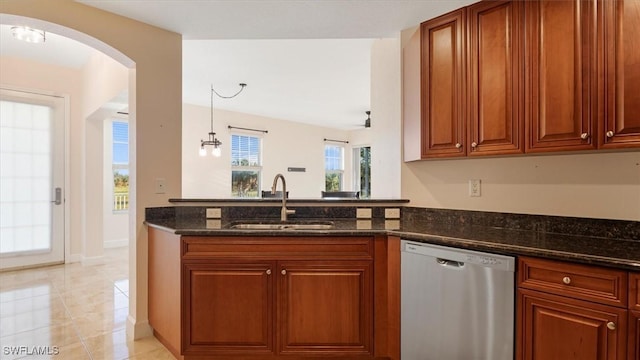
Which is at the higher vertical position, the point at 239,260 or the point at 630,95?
the point at 630,95

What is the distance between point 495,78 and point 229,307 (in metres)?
2.05

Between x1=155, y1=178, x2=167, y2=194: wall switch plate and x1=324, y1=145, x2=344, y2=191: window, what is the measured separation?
6.15 metres

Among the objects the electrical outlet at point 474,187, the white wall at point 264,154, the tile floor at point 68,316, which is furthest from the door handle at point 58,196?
the electrical outlet at point 474,187

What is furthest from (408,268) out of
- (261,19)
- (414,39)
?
(261,19)

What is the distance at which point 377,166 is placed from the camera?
3.07 m

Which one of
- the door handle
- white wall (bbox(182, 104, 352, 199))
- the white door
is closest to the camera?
the white door

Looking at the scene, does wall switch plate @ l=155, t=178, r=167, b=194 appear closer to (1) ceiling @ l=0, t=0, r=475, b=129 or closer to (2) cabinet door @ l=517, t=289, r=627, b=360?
(1) ceiling @ l=0, t=0, r=475, b=129

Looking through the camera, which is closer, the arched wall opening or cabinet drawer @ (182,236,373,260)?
cabinet drawer @ (182,236,373,260)

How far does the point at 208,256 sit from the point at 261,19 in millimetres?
1644

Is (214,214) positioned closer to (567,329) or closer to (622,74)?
(567,329)

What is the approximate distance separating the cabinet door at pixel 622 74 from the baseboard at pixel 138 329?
3042 millimetres

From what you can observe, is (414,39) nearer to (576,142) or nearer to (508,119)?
(508,119)

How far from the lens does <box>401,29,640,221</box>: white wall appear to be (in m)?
1.78

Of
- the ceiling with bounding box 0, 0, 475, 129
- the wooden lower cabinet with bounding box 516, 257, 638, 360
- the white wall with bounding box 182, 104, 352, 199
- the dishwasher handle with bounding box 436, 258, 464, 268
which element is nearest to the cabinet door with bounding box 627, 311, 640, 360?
the wooden lower cabinet with bounding box 516, 257, 638, 360
